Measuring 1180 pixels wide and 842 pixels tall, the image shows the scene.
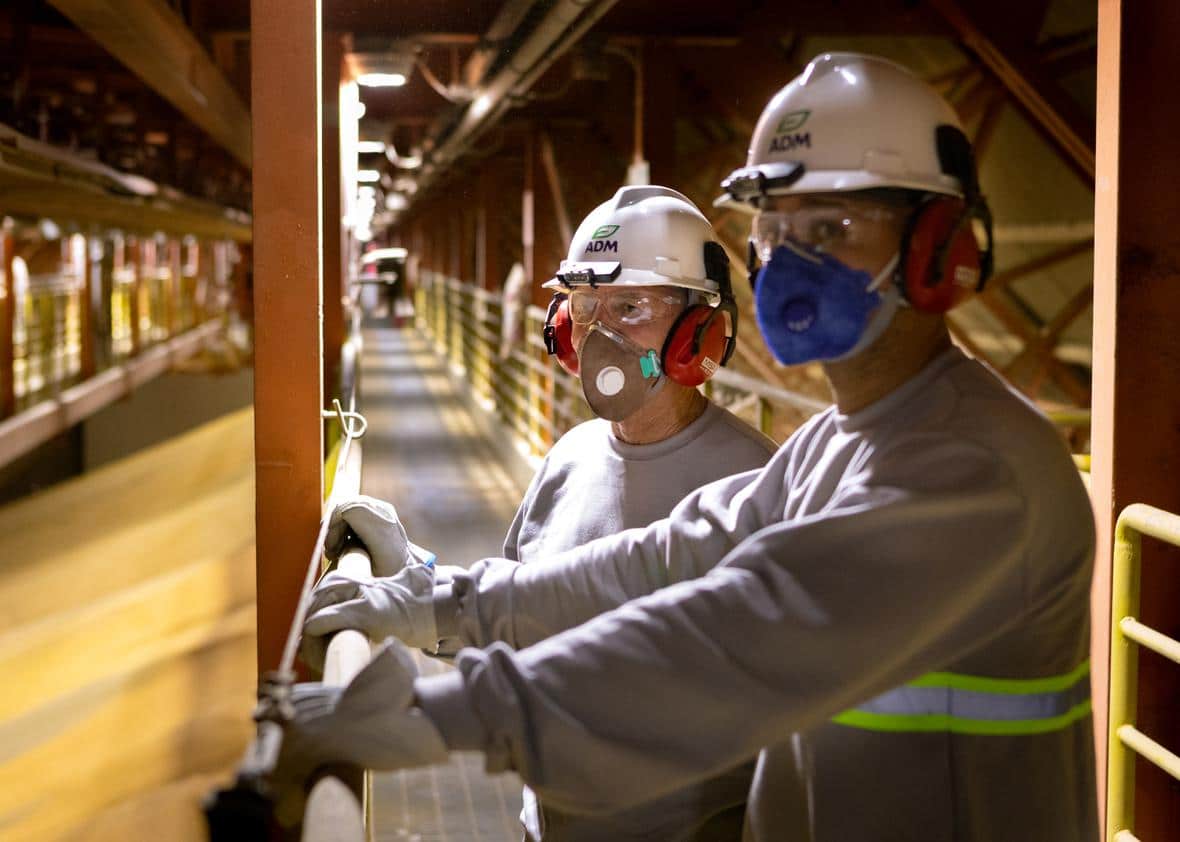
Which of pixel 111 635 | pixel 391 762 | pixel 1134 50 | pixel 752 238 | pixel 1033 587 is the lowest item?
pixel 111 635

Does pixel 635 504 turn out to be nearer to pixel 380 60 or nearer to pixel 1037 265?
pixel 380 60

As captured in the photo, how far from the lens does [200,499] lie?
15.2 m

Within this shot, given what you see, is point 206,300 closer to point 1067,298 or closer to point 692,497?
point 1067,298

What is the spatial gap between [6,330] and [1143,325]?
11249 millimetres

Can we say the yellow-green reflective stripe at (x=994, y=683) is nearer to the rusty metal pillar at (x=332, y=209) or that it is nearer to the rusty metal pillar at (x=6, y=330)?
the rusty metal pillar at (x=332, y=209)

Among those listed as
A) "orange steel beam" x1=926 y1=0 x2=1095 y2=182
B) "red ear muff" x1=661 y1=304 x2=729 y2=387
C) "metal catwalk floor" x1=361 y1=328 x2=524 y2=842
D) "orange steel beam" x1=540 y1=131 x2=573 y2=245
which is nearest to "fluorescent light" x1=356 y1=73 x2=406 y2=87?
"metal catwalk floor" x1=361 y1=328 x2=524 y2=842

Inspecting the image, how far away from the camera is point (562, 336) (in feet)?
9.29

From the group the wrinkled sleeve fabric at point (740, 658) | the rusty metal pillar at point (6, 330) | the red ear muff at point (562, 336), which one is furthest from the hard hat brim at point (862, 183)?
the rusty metal pillar at point (6, 330)

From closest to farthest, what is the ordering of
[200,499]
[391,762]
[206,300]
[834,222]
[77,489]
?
[391,762], [834,222], [200,499], [77,489], [206,300]

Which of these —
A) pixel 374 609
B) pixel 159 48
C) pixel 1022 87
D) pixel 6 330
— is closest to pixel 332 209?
pixel 159 48

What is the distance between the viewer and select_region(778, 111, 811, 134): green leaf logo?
69.2 inches

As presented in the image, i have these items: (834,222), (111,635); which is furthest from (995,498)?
(111,635)

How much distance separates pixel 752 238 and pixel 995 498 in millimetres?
540

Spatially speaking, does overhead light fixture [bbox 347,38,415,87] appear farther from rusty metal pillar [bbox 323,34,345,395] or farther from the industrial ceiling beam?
the industrial ceiling beam
